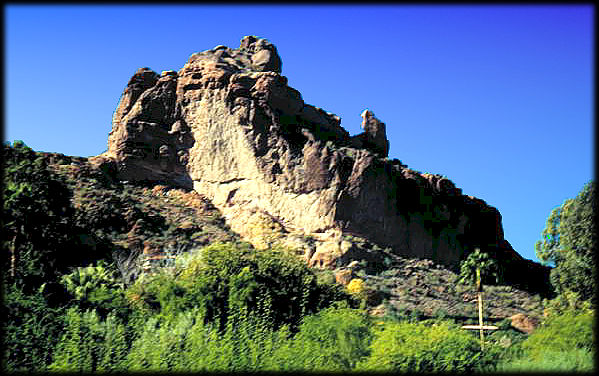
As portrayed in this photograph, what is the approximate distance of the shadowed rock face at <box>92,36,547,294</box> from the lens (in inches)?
2101

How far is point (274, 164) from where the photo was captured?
55.4m

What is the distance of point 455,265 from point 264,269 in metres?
27.4

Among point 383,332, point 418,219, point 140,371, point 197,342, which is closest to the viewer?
point 140,371

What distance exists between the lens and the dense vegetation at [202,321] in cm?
2447

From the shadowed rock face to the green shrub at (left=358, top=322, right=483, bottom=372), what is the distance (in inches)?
894

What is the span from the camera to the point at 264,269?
35.3 metres

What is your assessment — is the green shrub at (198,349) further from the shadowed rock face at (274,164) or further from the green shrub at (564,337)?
the shadowed rock face at (274,164)

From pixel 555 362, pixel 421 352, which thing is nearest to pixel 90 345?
pixel 421 352

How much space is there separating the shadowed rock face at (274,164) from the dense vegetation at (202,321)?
9489 mm

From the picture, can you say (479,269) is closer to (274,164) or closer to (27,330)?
(274,164)

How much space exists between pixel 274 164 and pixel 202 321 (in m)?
29.8

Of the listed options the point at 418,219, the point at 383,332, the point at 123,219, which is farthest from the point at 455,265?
the point at 383,332

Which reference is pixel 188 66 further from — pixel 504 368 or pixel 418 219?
pixel 504 368

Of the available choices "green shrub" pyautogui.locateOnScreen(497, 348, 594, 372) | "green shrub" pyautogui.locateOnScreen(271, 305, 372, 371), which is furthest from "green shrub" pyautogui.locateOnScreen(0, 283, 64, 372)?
"green shrub" pyautogui.locateOnScreen(497, 348, 594, 372)
